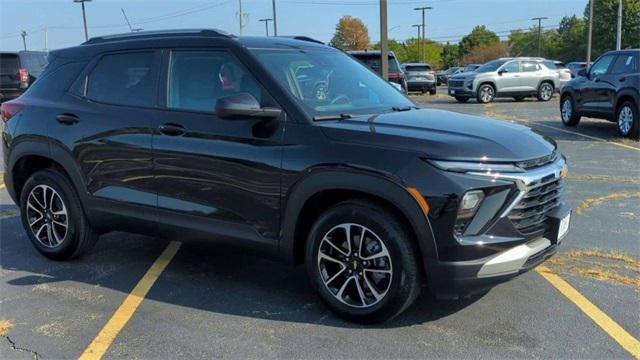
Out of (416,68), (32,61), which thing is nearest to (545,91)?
(416,68)

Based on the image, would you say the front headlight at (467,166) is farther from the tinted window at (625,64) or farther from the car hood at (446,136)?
the tinted window at (625,64)

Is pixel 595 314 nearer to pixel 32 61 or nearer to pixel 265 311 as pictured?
pixel 265 311

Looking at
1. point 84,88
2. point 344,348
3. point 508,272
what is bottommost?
point 344,348

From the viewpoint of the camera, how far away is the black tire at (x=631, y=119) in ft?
38.8

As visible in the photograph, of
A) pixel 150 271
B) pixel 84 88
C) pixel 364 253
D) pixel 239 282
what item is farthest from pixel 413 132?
pixel 84 88

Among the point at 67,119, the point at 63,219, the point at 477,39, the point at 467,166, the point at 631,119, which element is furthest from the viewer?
the point at 477,39

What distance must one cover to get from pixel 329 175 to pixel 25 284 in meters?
2.69

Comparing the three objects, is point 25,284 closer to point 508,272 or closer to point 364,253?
point 364,253

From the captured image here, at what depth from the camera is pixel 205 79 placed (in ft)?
14.6

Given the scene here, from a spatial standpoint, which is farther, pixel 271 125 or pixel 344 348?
pixel 271 125

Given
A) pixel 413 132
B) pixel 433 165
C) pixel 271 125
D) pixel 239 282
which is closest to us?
pixel 433 165

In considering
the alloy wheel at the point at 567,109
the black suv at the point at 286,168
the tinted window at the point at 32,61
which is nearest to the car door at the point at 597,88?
the alloy wheel at the point at 567,109

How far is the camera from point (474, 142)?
3.61 m

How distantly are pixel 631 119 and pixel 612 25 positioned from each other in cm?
7984
